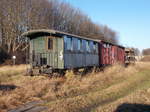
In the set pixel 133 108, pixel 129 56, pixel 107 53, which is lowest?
pixel 133 108

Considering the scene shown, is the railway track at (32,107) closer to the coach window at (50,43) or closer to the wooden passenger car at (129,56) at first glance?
the coach window at (50,43)

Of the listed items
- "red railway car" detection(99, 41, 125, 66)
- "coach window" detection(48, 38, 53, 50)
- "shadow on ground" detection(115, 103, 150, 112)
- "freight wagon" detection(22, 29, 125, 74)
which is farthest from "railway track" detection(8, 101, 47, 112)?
"red railway car" detection(99, 41, 125, 66)

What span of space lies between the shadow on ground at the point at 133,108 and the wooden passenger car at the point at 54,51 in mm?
6487

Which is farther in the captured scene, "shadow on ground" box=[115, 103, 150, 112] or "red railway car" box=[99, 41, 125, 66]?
"red railway car" box=[99, 41, 125, 66]

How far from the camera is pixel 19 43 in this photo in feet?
116

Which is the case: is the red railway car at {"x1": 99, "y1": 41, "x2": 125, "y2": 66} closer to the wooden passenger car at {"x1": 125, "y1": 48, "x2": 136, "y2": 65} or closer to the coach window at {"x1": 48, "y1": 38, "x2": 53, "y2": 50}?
the wooden passenger car at {"x1": 125, "y1": 48, "x2": 136, "y2": 65}

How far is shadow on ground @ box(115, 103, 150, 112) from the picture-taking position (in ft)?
20.8

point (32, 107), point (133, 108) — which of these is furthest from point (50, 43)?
point (133, 108)

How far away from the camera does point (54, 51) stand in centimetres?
1334

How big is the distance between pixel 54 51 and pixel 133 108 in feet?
25.4

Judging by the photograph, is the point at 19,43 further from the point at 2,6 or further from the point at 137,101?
the point at 137,101

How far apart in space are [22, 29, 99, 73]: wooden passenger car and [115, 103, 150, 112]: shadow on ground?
6487mm

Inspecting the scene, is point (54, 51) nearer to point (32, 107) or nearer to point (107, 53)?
point (32, 107)

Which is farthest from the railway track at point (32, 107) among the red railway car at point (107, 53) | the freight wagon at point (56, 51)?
the red railway car at point (107, 53)
